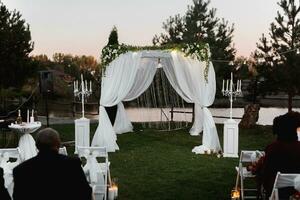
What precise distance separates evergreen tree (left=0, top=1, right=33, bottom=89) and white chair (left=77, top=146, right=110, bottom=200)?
17.1 meters

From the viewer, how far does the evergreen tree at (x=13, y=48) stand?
2256cm

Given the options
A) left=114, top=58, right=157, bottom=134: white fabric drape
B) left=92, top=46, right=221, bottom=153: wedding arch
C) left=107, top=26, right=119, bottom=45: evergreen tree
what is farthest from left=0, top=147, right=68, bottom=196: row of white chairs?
left=107, top=26, right=119, bottom=45: evergreen tree

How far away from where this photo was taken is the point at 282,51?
2227 centimetres

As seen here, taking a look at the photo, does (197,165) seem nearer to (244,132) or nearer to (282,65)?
(244,132)

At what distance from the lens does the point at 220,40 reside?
29031 mm

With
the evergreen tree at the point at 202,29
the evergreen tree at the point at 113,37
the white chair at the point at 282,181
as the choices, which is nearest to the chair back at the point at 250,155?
the white chair at the point at 282,181

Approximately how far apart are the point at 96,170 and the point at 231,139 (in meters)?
5.21

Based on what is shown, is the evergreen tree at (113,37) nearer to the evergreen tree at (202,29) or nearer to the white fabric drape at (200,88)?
the white fabric drape at (200,88)

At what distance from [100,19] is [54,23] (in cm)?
321

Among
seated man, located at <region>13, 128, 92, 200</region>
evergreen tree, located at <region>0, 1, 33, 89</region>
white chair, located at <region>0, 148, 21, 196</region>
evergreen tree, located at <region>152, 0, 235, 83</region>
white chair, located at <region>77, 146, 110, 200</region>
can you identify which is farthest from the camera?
evergreen tree, located at <region>152, 0, 235, 83</region>

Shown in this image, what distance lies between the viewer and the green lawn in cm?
714

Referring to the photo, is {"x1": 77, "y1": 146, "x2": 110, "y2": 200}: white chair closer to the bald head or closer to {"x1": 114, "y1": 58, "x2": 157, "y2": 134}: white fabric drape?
the bald head

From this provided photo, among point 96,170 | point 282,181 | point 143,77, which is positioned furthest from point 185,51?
point 282,181

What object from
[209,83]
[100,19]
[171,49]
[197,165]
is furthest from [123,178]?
[100,19]
